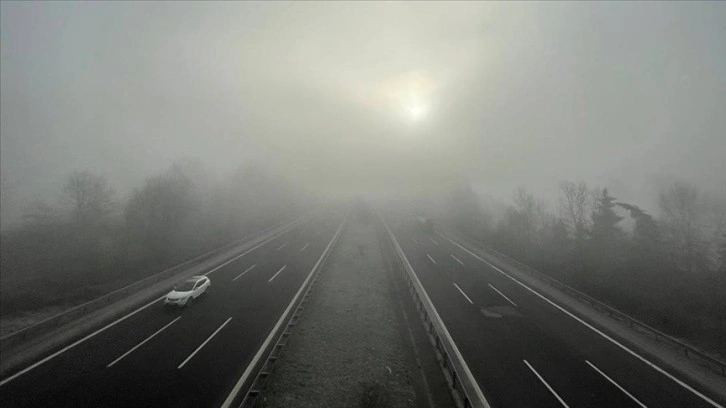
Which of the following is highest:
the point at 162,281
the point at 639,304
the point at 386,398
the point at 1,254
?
the point at 639,304

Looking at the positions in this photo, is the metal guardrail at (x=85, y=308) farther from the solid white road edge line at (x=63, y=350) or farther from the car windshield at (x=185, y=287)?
the car windshield at (x=185, y=287)

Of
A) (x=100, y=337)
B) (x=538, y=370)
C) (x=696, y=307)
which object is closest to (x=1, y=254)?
(x=100, y=337)

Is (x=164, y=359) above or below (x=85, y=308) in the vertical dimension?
above

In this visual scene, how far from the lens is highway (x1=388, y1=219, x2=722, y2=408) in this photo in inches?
459

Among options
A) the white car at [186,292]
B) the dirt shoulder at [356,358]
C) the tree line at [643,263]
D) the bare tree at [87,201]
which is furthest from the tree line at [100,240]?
the tree line at [643,263]

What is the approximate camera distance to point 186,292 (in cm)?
1916

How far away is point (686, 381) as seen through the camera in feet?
42.7

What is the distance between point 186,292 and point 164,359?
22.1ft

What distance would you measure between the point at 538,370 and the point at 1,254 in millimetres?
51189

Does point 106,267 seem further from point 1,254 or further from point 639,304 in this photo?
point 639,304

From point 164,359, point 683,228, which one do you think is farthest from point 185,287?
point 683,228

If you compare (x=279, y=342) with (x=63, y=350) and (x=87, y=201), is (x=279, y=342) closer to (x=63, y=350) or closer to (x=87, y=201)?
(x=63, y=350)

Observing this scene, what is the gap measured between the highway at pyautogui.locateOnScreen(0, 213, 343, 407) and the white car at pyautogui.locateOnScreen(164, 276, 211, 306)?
54 cm

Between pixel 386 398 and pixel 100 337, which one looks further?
pixel 100 337
